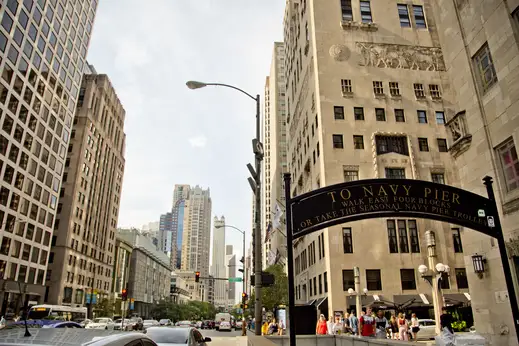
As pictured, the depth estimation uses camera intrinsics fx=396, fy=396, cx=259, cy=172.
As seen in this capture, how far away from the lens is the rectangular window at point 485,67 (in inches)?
554

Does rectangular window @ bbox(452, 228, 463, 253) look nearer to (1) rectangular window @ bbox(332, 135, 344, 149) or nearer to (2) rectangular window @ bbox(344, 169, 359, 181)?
(2) rectangular window @ bbox(344, 169, 359, 181)

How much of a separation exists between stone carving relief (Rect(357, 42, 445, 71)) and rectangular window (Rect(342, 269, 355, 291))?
946 inches

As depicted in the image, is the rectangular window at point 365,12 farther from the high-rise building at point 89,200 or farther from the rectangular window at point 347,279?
the high-rise building at point 89,200

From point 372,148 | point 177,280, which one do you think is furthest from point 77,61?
point 177,280

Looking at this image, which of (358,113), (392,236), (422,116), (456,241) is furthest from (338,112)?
(456,241)

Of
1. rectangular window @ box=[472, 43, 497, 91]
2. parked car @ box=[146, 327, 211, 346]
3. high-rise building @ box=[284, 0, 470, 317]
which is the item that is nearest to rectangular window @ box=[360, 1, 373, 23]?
high-rise building @ box=[284, 0, 470, 317]

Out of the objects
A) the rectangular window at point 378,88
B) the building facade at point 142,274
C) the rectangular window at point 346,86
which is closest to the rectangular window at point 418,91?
the rectangular window at point 378,88

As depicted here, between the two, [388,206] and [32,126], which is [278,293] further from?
[388,206]

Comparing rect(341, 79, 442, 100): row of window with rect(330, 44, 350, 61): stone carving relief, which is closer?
rect(341, 79, 442, 100): row of window

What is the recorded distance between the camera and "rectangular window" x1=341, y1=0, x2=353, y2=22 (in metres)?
49.5

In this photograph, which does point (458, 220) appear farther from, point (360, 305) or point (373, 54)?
point (373, 54)

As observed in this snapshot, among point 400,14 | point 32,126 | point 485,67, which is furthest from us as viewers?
point 32,126

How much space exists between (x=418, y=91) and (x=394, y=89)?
2.91 metres

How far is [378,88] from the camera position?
45.5m
